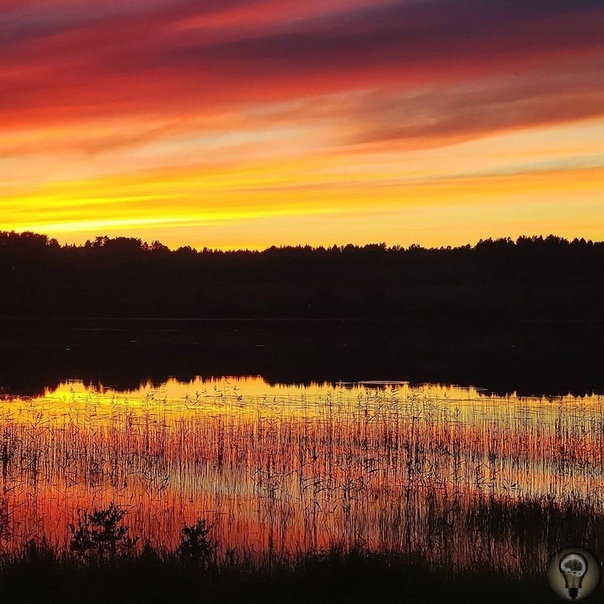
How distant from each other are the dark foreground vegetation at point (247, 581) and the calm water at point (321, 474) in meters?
2.04

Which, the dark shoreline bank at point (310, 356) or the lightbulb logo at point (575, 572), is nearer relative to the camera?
the lightbulb logo at point (575, 572)

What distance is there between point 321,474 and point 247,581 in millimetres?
9038

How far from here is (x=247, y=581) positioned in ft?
31.1

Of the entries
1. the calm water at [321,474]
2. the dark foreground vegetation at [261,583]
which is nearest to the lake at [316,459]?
the calm water at [321,474]

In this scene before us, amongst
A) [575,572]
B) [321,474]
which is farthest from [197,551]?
[321,474]

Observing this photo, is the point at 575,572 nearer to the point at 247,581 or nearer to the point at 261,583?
the point at 261,583

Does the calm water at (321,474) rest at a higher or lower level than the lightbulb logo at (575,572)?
lower

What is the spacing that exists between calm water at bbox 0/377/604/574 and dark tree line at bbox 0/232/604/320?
83.7 meters

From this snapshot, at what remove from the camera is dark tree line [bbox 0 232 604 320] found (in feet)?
370

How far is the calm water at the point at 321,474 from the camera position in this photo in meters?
13.9

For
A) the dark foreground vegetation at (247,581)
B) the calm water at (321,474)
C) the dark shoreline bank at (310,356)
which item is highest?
the dark shoreline bank at (310,356)

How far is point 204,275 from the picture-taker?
135 metres

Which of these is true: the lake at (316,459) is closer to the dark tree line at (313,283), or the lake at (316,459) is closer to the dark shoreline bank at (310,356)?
the dark shoreline bank at (310,356)

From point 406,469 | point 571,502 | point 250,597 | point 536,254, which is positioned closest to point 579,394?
point 406,469
